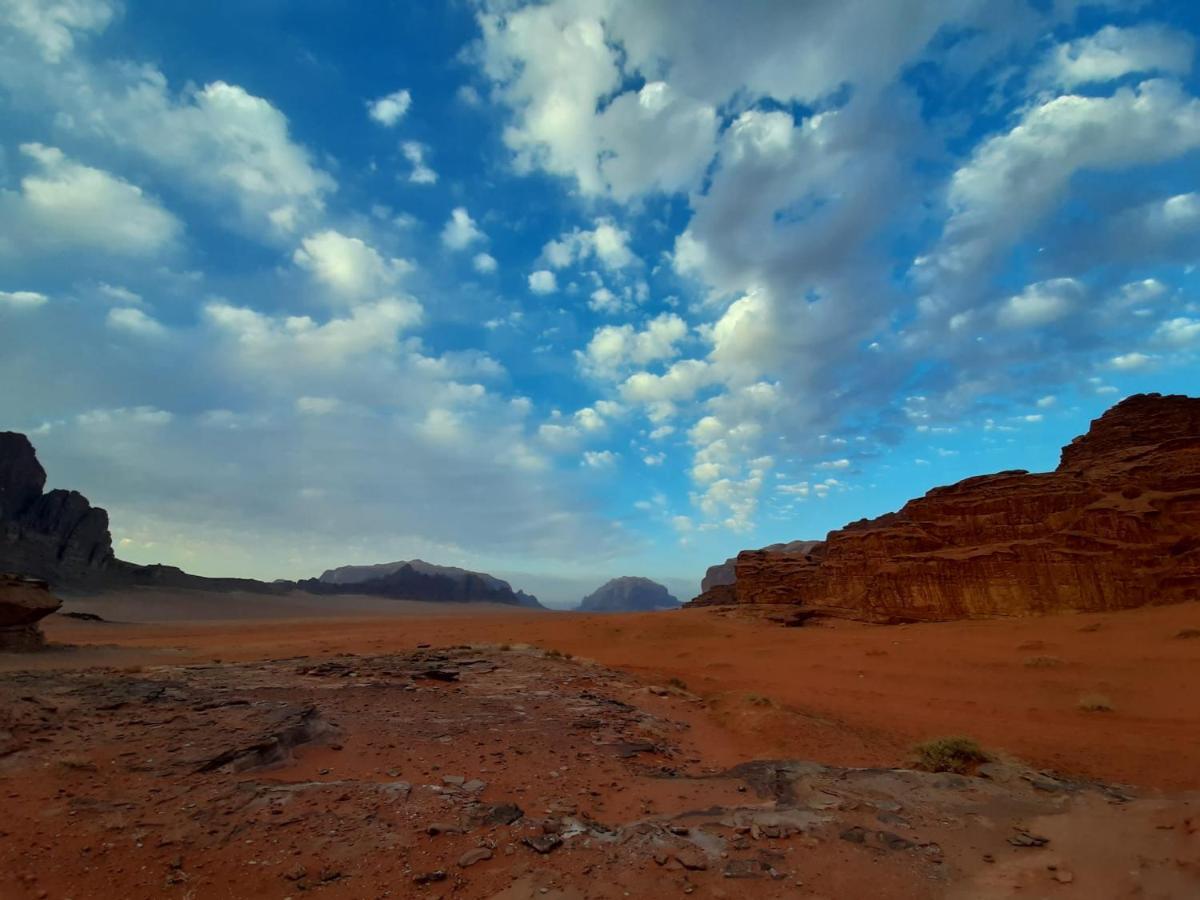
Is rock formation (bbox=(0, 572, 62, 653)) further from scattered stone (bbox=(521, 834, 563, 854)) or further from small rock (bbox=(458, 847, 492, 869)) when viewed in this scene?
scattered stone (bbox=(521, 834, 563, 854))

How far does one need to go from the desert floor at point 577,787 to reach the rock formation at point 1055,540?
587 inches

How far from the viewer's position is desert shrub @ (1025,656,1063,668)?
55.2ft

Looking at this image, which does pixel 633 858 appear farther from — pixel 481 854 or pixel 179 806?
pixel 179 806

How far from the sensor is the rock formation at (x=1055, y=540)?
87.9ft

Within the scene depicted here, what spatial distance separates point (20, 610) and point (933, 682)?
2818 cm

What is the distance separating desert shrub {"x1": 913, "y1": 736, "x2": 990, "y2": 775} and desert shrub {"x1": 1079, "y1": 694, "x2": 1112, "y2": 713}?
20.1ft

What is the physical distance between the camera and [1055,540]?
29078 mm

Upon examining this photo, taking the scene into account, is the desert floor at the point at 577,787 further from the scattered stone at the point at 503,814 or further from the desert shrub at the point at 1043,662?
the desert shrub at the point at 1043,662

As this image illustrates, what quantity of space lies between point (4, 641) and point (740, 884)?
2478 centimetres

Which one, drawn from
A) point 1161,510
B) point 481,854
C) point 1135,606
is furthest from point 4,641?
point 1161,510

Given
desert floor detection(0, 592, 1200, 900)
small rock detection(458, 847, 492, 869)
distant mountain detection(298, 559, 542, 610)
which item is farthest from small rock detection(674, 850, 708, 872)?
distant mountain detection(298, 559, 542, 610)

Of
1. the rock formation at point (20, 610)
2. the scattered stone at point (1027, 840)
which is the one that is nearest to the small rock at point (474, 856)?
the scattered stone at point (1027, 840)

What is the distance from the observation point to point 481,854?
5.14 meters

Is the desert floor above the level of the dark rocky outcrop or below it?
below
